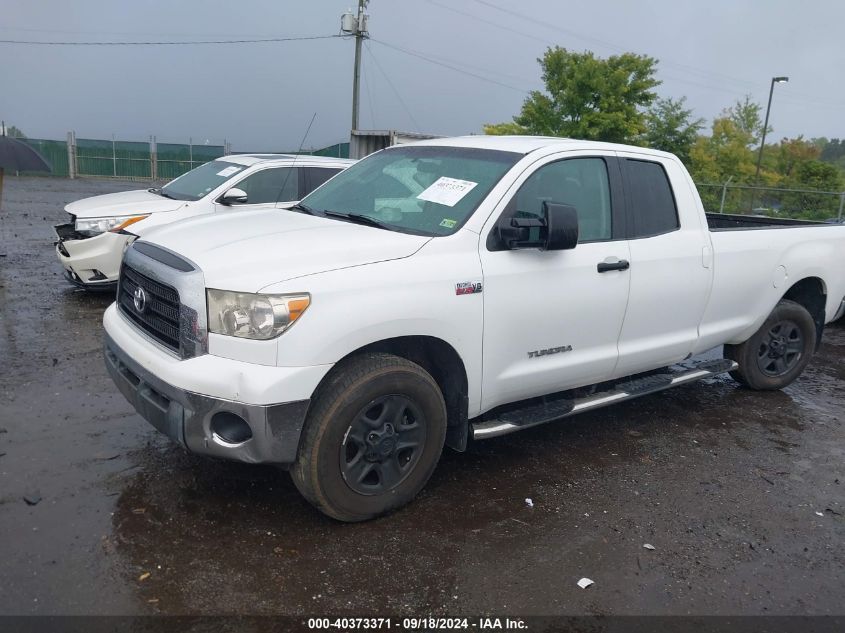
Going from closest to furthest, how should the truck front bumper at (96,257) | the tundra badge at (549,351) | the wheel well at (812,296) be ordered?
the tundra badge at (549,351)
the wheel well at (812,296)
the truck front bumper at (96,257)

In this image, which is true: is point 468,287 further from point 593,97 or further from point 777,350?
point 593,97

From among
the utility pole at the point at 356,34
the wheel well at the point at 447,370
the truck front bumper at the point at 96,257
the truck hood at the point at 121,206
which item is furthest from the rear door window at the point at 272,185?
the utility pole at the point at 356,34

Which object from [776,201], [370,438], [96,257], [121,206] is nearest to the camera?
[370,438]

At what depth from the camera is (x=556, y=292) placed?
4.08 meters

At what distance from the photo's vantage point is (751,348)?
5.87 m

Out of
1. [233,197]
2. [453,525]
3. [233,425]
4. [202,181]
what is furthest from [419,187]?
[202,181]

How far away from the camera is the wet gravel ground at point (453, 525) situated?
3.10m

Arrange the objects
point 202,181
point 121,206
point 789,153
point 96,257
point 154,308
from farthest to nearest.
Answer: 1. point 789,153
2. point 202,181
3. point 121,206
4. point 96,257
5. point 154,308

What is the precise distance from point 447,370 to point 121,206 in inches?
223

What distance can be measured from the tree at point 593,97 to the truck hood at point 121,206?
82.7ft

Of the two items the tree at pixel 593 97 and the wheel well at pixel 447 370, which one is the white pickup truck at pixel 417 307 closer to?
the wheel well at pixel 447 370

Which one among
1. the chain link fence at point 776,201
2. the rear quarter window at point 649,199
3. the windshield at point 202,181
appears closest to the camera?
the rear quarter window at point 649,199

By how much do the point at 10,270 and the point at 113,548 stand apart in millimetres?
7641

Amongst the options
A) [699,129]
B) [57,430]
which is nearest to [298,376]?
[57,430]
